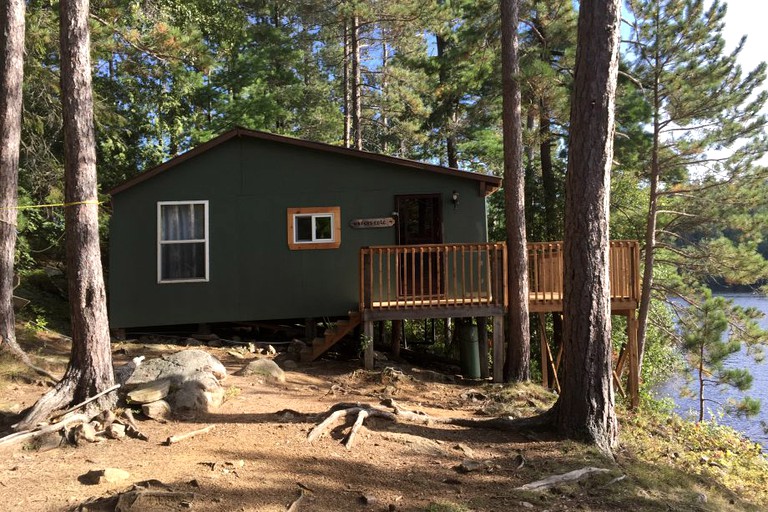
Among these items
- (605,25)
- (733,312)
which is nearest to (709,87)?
(733,312)

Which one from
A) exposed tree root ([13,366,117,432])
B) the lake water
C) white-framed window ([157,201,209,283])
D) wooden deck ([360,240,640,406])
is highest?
white-framed window ([157,201,209,283])

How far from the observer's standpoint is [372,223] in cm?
1070

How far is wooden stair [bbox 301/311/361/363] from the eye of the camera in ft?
30.8

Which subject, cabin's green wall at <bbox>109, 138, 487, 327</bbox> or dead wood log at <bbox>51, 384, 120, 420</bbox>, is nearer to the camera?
dead wood log at <bbox>51, 384, 120, 420</bbox>

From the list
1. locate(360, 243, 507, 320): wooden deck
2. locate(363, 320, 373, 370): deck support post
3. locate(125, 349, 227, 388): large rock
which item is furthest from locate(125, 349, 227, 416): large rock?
locate(360, 243, 507, 320): wooden deck

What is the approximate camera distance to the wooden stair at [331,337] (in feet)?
30.8

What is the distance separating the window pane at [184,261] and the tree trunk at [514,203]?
5826 millimetres

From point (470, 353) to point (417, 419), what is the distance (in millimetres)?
4357

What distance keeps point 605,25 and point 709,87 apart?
379 inches

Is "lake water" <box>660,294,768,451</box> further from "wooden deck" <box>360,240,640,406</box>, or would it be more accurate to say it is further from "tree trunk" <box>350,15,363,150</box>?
"tree trunk" <box>350,15,363,150</box>

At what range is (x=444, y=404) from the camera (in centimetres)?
762

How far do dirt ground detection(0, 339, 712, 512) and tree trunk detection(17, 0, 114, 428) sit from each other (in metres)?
0.75

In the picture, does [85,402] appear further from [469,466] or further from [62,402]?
[469,466]

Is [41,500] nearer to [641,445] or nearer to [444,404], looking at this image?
[444,404]
